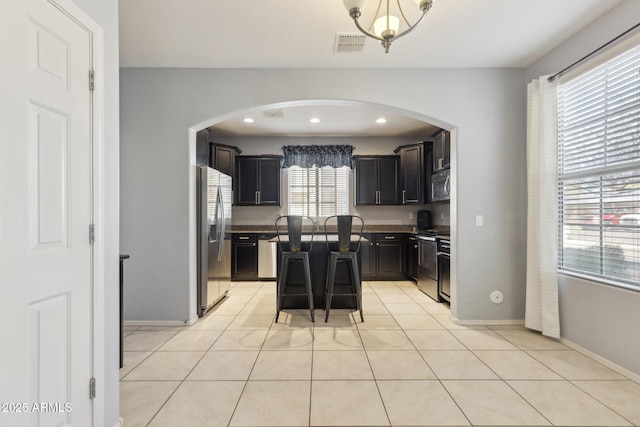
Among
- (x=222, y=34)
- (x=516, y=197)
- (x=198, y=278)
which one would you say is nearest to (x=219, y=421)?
(x=198, y=278)

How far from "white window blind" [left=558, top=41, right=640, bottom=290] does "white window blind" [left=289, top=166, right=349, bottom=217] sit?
148 inches

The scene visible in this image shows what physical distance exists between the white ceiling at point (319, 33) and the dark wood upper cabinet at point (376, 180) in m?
2.64

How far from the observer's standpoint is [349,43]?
278 cm

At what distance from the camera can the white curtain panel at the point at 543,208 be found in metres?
2.84

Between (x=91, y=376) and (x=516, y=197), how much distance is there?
3824mm

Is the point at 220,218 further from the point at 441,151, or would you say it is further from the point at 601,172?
the point at 601,172

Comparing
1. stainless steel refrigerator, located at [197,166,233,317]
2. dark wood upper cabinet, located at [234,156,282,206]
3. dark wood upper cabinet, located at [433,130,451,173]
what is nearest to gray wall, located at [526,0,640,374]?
dark wood upper cabinet, located at [433,130,451,173]

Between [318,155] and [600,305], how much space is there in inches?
182

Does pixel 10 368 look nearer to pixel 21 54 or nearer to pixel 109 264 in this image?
pixel 109 264

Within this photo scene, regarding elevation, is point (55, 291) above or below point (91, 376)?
above

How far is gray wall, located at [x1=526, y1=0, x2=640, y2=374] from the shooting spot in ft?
7.27

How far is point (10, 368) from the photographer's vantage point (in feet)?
3.65

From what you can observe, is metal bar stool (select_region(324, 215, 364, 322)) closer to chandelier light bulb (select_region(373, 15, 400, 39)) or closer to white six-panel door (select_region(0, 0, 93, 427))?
chandelier light bulb (select_region(373, 15, 400, 39))

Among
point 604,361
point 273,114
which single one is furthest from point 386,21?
point 604,361
